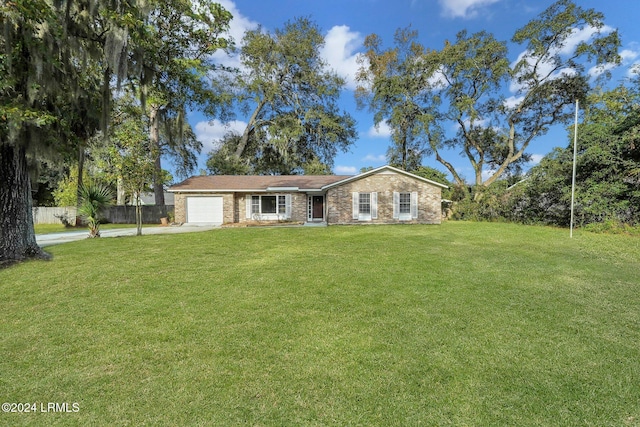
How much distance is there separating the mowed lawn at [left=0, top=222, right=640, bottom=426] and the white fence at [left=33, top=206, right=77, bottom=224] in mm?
17112

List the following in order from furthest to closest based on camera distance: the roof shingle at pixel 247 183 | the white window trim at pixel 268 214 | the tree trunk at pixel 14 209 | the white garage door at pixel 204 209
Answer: the white window trim at pixel 268 214, the white garage door at pixel 204 209, the roof shingle at pixel 247 183, the tree trunk at pixel 14 209

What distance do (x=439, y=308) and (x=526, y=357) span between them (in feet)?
4.01

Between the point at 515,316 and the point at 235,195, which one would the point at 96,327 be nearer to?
the point at 515,316

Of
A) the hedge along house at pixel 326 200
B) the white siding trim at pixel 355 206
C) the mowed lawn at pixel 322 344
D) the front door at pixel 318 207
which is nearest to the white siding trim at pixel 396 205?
the hedge along house at pixel 326 200

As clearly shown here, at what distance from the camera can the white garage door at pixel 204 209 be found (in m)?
17.7

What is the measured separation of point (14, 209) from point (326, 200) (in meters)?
13.2

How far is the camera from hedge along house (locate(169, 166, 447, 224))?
672 inches

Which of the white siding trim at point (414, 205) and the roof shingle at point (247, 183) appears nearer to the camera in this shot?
the white siding trim at point (414, 205)

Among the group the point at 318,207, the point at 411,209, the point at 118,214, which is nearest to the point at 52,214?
the point at 118,214

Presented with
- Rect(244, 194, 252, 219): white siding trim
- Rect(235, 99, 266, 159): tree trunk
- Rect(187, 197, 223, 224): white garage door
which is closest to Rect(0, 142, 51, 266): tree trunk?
Rect(187, 197, 223, 224): white garage door

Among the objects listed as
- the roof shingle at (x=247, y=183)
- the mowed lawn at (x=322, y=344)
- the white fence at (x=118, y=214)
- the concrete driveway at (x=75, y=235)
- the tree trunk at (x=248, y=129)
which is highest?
the tree trunk at (x=248, y=129)

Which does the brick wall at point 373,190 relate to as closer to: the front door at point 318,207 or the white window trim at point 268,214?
the front door at point 318,207

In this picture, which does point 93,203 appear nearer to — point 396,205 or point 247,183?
point 247,183

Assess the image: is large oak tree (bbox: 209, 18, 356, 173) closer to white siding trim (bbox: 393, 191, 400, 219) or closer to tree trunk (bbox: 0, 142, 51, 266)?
white siding trim (bbox: 393, 191, 400, 219)
